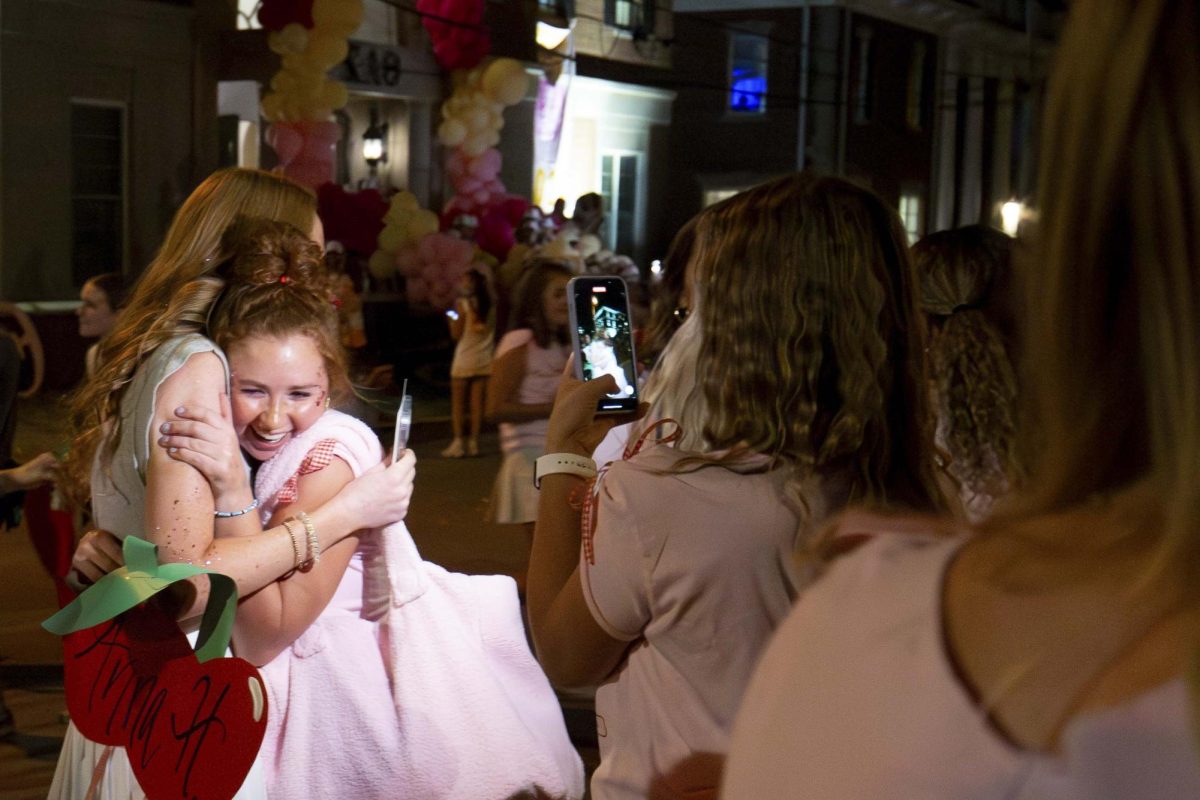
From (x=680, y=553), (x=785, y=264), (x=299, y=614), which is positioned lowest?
(x=299, y=614)

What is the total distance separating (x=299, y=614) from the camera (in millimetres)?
2215

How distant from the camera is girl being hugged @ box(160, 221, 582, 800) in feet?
7.29

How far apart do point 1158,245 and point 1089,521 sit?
Result: 0.13 m

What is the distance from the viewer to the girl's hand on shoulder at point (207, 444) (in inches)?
80.4

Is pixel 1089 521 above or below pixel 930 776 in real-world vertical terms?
above

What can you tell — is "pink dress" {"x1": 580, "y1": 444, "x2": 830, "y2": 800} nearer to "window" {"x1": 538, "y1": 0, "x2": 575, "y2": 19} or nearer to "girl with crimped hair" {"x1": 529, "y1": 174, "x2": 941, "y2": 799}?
"girl with crimped hair" {"x1": 529, "y1": 174, "x2": 941, "y2": 799}

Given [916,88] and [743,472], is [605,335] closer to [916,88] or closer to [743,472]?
[743,472]

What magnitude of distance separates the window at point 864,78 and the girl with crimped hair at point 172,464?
68.5 feet

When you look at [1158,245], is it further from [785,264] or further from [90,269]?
[90,269]

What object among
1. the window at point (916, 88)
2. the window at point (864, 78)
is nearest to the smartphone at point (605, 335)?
the window at point (864, 78)

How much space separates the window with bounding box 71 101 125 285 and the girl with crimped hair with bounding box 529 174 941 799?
13.4 metres

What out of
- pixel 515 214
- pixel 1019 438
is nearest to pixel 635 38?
pixel 515 214

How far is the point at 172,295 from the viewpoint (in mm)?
2230

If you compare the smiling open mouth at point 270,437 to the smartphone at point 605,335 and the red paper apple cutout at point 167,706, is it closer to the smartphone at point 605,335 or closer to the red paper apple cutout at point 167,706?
the red paper apple cutout at point 167,706
